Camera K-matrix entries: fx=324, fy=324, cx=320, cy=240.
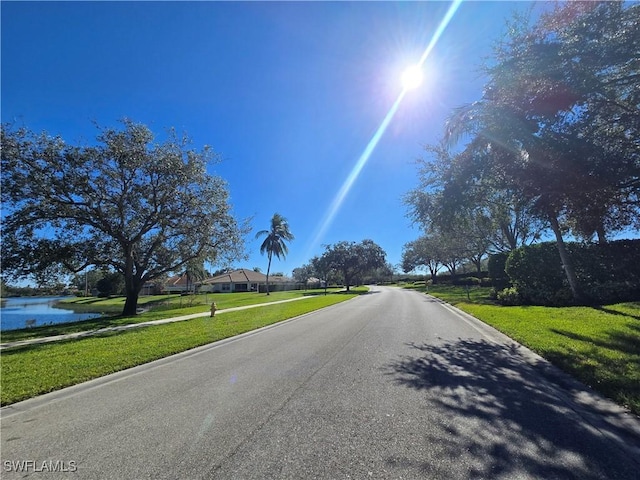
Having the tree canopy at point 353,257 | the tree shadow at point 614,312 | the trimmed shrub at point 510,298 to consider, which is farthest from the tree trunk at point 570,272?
the tree canopy at point 353,257

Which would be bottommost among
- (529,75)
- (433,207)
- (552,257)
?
(552,257)

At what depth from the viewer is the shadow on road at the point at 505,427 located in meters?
2.90

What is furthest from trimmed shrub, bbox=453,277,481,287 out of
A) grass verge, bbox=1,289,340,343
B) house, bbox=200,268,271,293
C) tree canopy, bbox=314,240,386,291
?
house, bbox=200,268,271,293

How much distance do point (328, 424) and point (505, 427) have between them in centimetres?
202

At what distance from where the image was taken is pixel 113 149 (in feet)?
55.6

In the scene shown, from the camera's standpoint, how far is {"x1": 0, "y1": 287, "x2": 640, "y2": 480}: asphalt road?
299 centimetres

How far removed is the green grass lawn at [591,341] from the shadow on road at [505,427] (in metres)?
0.71

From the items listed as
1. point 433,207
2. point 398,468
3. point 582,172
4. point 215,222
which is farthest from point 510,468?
point 215,222

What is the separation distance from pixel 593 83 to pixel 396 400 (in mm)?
7554

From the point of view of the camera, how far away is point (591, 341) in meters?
7.44

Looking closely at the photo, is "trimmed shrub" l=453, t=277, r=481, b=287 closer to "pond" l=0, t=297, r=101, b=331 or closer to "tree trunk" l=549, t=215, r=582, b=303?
"tree trunk" l=549, t=215, r=582, b=303

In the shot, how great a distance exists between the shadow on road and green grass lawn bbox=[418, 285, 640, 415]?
71 centimetres

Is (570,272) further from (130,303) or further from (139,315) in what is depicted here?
(130,303)

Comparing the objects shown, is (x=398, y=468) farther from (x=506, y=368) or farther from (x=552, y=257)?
(x=552, y=257)
